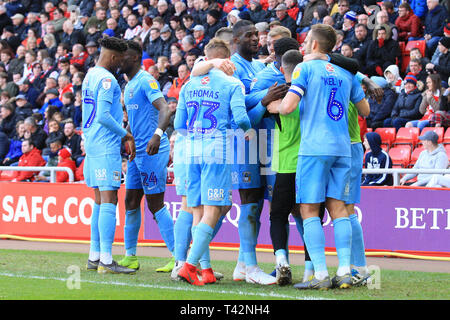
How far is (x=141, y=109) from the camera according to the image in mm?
9117

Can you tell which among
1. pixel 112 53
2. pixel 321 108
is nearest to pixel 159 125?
pixel 112 53

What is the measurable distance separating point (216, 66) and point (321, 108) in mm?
1165

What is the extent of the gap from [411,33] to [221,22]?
4.91 metres

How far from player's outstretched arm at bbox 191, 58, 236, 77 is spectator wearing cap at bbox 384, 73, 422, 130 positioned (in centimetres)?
739

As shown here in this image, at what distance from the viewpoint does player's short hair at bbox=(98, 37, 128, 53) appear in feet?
29.0

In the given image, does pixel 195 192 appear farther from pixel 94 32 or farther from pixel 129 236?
pixel 94 32

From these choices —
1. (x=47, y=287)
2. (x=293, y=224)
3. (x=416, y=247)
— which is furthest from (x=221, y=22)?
(x=47, y=287)

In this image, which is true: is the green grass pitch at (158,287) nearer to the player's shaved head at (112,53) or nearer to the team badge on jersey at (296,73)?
the team badge on jersey at (296,73)

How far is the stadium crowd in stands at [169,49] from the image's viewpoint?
1453 cm

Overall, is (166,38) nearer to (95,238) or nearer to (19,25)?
(19,25)

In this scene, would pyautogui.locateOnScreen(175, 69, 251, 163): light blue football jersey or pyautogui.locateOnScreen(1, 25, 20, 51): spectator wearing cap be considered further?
pyautogui.locateOnScreen(1, 25, 20, 51): spectator wearing cap

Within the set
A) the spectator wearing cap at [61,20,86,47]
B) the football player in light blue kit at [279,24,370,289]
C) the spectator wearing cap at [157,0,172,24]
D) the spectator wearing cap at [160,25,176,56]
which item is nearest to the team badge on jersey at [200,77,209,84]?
the football player in light blue kit at [279,24,370,289]

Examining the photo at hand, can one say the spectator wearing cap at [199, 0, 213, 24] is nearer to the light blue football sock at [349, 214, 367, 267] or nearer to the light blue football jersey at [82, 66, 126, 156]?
the light blue football jersey at [82, 66, 126, 156]

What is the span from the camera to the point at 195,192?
25.5 ft
